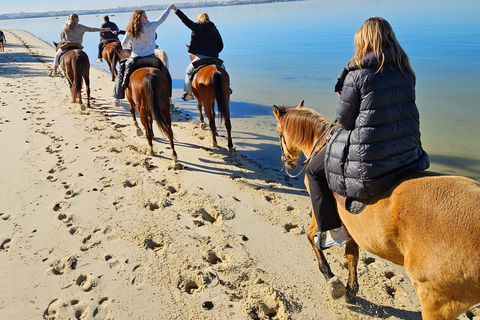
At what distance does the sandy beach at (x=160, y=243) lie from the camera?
3.05m

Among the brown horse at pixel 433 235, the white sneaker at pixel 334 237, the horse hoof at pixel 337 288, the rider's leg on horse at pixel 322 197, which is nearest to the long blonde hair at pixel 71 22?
the rider's leg on horse at pixel 322 197

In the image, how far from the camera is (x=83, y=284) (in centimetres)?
326

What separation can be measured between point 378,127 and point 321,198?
866mm

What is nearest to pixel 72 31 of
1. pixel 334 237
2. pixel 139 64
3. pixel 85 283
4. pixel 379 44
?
pixel 139 64

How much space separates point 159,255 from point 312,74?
36.7ft

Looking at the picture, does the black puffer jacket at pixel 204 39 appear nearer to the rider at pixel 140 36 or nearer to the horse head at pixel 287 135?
the rider at pixel 140 36

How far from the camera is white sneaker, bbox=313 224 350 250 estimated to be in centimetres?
302

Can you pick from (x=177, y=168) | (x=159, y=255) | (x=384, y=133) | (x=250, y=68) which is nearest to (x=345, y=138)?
(x=384, y=133)

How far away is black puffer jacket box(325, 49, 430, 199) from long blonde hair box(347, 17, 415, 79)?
1.5 inches

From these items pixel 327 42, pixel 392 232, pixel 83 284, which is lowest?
pixel 83 284

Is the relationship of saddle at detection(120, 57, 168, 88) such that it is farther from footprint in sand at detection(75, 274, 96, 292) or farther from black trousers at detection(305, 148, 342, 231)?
black trousers at detection(305, 148, 342, 231)

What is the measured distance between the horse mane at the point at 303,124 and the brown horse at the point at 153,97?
3027 mm

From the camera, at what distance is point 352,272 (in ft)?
10.5

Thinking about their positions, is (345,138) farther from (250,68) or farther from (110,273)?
(250,68)
